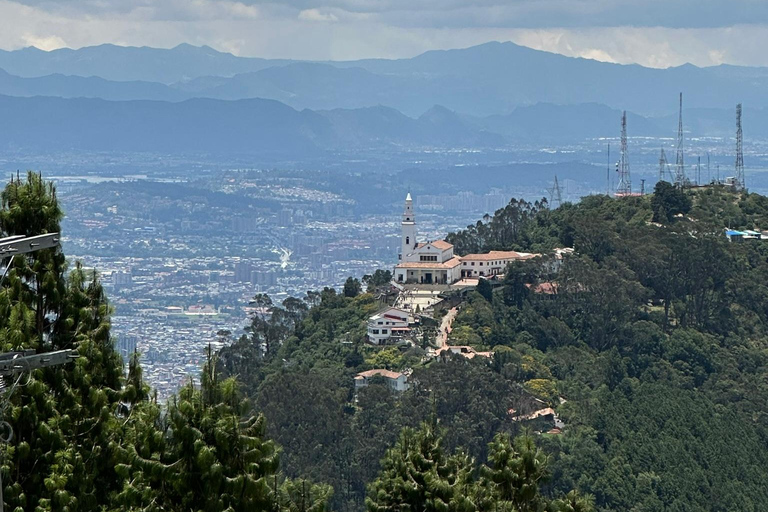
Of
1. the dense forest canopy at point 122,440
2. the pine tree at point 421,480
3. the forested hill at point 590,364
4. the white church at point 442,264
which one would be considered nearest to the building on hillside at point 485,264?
the white church at point 442,264

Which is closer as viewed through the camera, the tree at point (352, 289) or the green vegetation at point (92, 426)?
the green vegetation at point (92, 426)

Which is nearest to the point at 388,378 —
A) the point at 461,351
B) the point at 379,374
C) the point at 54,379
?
the point at 379,374

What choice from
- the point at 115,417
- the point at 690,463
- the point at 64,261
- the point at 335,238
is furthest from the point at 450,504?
the point at 335,238

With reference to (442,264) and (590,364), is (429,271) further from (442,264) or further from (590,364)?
(590,364)

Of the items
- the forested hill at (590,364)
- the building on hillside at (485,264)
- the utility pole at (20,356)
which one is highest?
the utility pole at (20,356)

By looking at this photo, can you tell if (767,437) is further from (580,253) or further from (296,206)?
(296,206)

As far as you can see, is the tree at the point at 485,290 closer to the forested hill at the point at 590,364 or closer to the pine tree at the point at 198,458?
the forested hill at the point at 590,364
